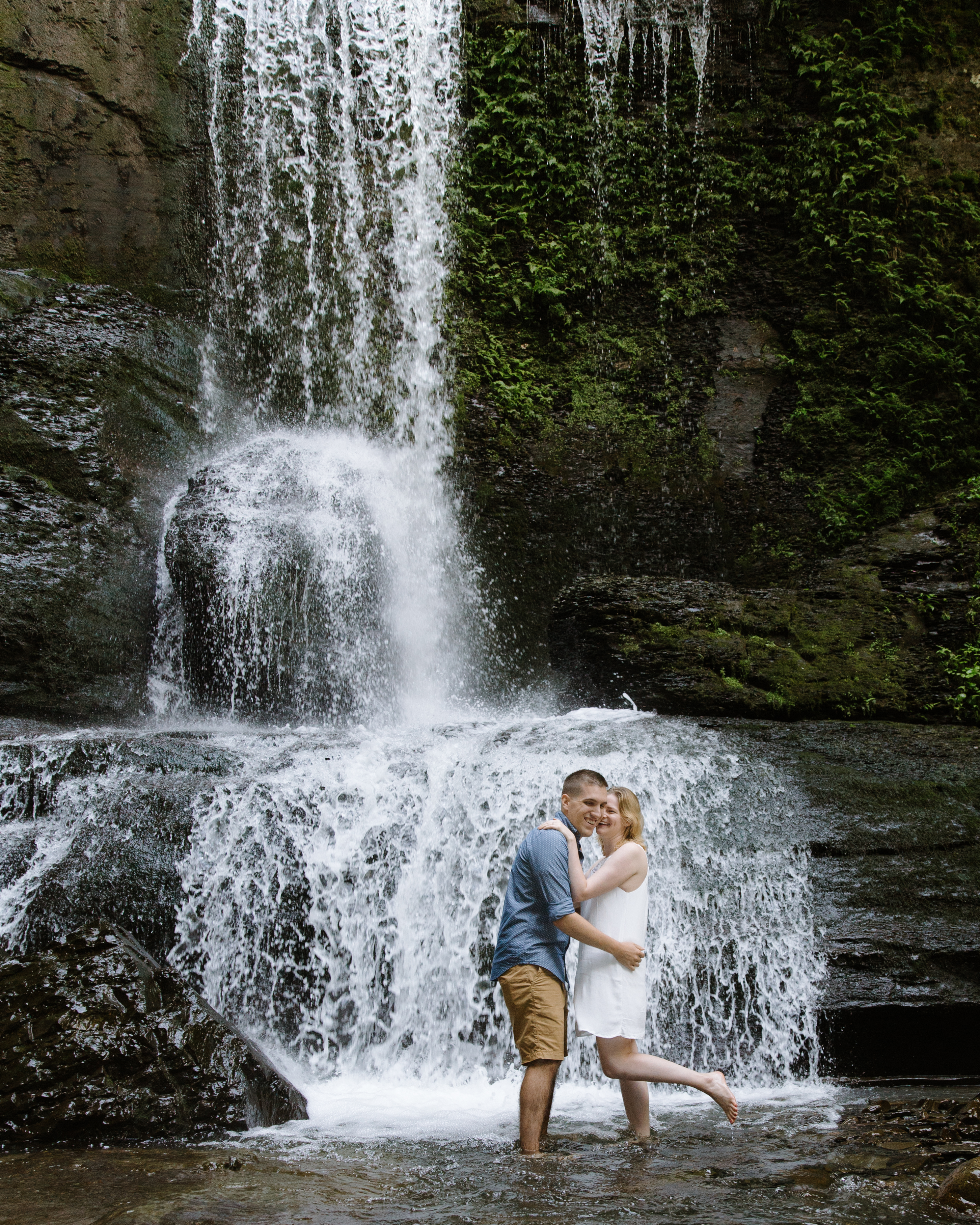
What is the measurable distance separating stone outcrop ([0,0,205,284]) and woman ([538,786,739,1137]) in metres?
10.1

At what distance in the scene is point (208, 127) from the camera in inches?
482

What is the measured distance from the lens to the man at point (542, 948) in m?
3.93

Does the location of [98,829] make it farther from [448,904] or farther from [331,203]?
[331,203]

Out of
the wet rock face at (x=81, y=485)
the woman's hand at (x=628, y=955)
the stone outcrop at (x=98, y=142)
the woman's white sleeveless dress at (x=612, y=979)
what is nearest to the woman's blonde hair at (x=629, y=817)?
the woman's white sleeveless dress at (x=612, y=979)

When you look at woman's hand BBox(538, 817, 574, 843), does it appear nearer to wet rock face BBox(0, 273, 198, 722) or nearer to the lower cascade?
the lower cascade

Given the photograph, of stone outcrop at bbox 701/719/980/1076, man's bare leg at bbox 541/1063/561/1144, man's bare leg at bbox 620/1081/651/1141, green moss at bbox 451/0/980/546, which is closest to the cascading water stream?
stone outcrop at bbox 701/719/980/1076

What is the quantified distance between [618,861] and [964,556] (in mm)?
5838

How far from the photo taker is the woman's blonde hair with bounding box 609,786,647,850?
4.13 m

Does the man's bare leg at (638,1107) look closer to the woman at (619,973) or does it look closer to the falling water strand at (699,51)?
the woman at (619,973)

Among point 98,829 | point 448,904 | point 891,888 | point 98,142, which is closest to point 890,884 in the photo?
point 891,888

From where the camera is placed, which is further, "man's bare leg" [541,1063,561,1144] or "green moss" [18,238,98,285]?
"green moss" [18,238,98,285]

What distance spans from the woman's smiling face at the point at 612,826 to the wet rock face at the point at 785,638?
3838 millimetres

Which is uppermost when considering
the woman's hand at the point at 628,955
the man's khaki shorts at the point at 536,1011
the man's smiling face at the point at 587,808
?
the man's smiling face at the point at 587,808

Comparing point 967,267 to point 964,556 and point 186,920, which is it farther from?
point 186,920
